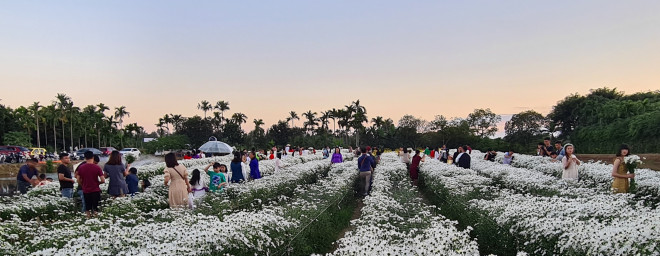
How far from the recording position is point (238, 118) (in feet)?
300

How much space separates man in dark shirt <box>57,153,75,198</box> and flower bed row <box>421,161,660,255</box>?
9.52m

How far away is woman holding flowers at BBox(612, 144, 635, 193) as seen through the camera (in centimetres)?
879

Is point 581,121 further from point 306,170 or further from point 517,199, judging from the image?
point 517,199

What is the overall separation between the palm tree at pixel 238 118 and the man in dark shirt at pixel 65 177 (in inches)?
3201

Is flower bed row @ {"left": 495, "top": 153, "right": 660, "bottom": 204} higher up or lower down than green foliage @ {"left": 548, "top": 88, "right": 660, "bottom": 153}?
lower down

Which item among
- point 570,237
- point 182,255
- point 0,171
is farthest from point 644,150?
point 0,171

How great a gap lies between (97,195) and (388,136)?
229ft

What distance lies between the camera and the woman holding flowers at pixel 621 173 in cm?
879

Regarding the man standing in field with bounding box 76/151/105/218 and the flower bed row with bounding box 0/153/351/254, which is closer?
the flower bed row with bounding box 0/153/351/254

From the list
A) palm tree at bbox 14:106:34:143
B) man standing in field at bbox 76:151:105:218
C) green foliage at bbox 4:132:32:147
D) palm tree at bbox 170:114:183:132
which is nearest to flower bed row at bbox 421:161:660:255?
man standing in field at bbox 76:151:105:218

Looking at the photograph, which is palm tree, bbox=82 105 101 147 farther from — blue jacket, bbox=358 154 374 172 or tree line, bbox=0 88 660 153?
blue jacket, bbox=358 154 374 172

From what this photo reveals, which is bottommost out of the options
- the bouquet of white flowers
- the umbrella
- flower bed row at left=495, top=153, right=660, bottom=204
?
flower bed row at left=495, top=153, right=660, bottom=204

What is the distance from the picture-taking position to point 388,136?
7762cm

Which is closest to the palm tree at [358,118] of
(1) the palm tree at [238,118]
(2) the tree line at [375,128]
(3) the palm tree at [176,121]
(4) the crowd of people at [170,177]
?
(2) the tree line at [375,128]
